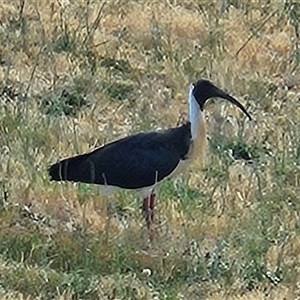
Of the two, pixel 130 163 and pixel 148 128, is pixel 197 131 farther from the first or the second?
pixel 148 128

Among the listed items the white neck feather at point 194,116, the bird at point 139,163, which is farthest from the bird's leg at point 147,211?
the white neck feather at point 194,116

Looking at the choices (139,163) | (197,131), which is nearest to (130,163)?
(139,163)

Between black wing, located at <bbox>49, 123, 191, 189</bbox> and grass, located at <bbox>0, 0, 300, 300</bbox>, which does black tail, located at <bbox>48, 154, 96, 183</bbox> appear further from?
grass, located at <bbox>0, 0, 300, 300</bbox>

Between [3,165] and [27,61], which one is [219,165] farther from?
[27,61]

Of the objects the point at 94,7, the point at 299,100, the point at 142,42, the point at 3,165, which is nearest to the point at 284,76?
the point at 299,100

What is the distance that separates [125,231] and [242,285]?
0.99m

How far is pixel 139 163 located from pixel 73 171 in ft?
1.43

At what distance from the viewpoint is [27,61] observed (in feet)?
36.6

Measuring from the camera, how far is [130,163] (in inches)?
315

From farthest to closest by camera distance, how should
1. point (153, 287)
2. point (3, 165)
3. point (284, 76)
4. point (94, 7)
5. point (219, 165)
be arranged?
point (94, 7) < point (284, 76) < point (219, 165) < point (3, 165) < point (153, 287)

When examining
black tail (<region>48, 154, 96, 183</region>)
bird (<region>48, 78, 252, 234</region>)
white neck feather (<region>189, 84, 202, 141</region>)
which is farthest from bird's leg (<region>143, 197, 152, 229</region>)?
white neck feather (<region>189, 84, 202, 141</region>)

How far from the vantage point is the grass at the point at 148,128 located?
713 cm

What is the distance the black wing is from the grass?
9.4 inches

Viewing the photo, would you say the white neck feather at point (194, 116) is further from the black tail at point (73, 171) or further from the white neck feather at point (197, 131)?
the black tail at point (73, 171)
